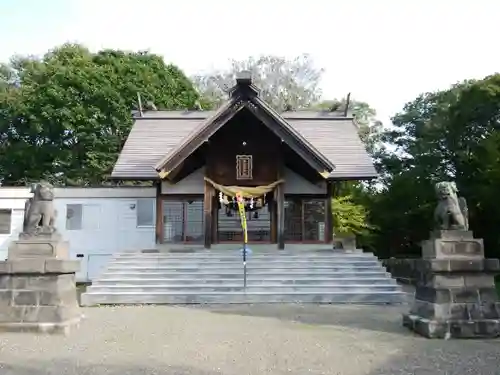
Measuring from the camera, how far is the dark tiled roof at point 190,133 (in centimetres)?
2058

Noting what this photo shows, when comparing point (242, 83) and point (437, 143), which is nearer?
point (242, 83)

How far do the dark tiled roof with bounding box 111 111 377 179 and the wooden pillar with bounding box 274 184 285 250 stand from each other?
2076mm

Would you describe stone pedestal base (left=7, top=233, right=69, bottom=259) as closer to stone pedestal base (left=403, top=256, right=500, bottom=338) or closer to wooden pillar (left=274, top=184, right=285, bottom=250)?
stone pedestal base (left=403, top=256, right=500, bottom=338)

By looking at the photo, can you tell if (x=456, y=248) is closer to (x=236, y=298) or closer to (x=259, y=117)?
(x=236, y=298)

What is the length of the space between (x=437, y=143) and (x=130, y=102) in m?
17.1

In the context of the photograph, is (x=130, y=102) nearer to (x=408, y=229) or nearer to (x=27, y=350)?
(x=408, y=229)

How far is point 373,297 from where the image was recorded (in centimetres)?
1398

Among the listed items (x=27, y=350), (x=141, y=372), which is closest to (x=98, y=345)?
(x=27, y=350)

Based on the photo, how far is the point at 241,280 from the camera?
49.9 ft

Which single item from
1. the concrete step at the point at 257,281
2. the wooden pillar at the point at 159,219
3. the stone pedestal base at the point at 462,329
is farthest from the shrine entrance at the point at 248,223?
the stone pedestal base at the point at 462,329

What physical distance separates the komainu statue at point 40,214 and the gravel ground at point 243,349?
1.75m

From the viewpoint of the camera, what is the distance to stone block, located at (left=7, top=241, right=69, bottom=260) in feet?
29.4

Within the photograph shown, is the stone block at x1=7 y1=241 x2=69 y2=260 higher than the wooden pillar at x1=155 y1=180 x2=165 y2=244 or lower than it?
lower

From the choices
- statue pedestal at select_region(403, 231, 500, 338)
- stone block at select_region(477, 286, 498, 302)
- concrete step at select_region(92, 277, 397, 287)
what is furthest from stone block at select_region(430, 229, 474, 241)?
concrete step at select_region(92, 277, 397, 287)
